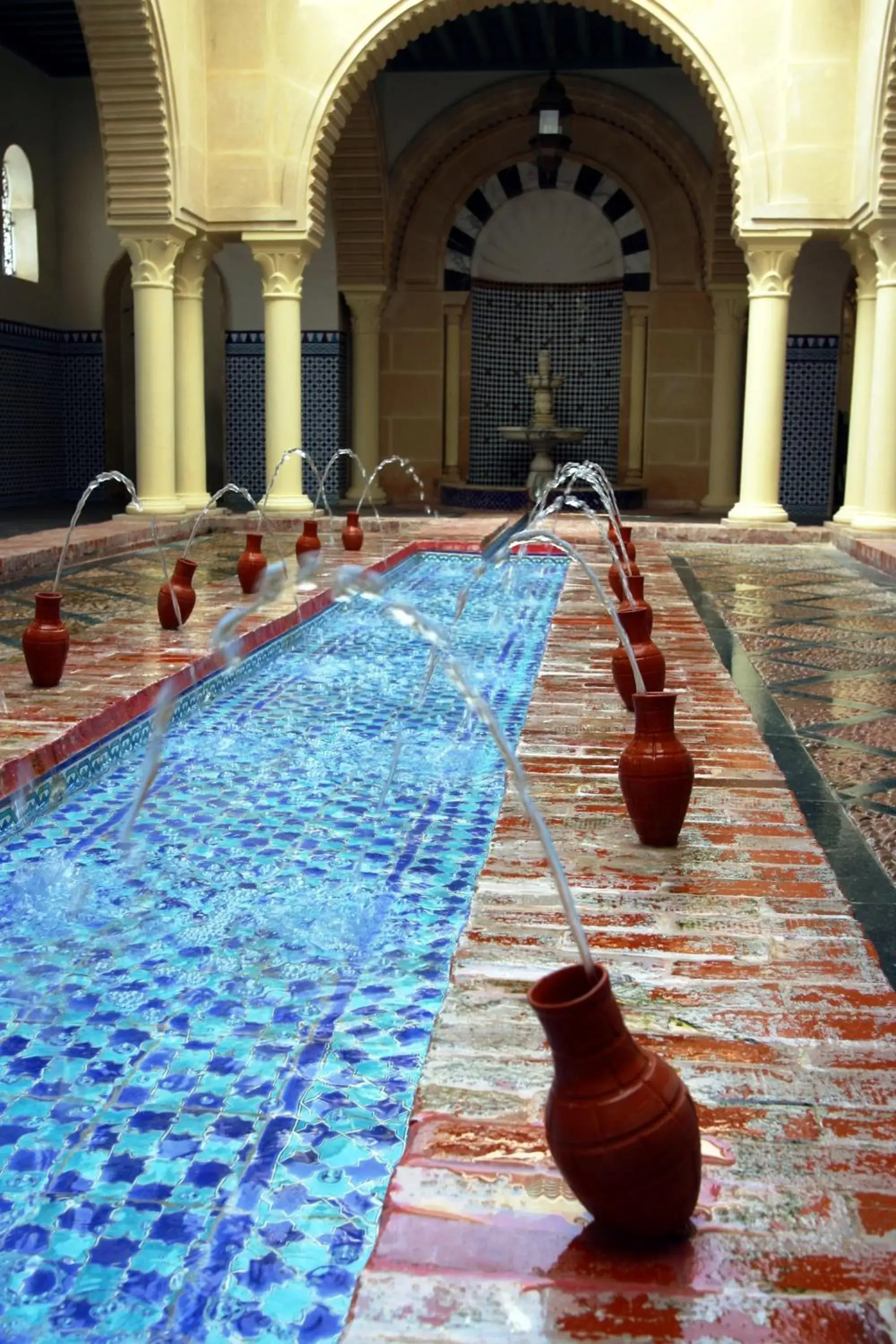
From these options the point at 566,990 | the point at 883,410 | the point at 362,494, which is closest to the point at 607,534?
the point at 883,410

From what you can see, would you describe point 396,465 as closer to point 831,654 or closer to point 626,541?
point 626,541

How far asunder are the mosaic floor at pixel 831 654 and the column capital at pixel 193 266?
4.75 meters

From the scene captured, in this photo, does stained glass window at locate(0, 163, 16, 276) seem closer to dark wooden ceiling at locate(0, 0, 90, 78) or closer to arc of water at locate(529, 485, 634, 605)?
dark wooden ceiling at locate(0, 0, 90, 78)

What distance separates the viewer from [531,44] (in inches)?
520

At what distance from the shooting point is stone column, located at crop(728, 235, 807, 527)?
10578 millimetres

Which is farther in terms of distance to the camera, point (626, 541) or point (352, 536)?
point (352, 536)

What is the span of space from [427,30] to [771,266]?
10.4 ft

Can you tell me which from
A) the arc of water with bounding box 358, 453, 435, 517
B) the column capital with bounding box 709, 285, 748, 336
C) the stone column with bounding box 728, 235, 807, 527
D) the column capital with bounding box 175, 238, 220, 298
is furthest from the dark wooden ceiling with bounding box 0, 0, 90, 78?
the column capital with bounding box 709, 285, 748, 336

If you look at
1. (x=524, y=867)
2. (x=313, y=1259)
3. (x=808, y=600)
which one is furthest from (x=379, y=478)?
(x=313, y=1259)

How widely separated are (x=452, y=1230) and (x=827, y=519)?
11.6m

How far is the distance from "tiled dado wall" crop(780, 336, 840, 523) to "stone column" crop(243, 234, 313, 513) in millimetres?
5251

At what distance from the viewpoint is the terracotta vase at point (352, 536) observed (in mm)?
8773

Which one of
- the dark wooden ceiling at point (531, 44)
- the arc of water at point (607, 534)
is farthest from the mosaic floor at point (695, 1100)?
the dark wooden ceiling at point (531, 44)

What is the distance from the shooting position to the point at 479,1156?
1505mm
